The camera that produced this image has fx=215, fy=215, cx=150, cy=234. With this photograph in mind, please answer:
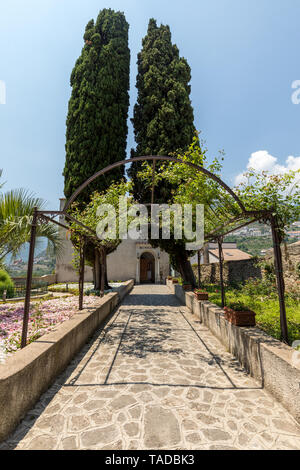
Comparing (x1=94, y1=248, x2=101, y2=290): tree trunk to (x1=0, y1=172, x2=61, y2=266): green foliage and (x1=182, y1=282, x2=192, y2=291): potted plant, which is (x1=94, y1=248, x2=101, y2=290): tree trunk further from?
(x1=0, y1=172, x2=61, y2=266): green foliage

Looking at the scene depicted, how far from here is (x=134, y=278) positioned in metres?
21.4

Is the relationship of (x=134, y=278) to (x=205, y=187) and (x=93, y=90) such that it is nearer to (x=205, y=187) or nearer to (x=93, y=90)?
(x=93, y=90)

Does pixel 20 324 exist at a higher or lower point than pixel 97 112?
lower

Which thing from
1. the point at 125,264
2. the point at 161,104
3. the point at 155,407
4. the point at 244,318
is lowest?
the point at 155,407

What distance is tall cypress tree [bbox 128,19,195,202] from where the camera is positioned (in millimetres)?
13586

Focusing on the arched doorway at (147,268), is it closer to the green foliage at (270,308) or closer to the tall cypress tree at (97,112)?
the tall cypress tree at (97,112)

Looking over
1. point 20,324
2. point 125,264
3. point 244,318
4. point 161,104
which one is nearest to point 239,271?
point 244,318

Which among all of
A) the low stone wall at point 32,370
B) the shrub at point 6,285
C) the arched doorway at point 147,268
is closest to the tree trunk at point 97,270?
the shrub at point 6,285

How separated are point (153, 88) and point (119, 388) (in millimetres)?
16910

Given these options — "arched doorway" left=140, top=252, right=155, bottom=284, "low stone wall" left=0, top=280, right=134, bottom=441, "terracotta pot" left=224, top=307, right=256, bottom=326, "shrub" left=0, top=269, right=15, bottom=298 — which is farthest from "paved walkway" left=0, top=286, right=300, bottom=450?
"arched doorway" left=140, top=252, right=155, bottom=284

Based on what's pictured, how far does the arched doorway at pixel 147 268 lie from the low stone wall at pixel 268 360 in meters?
18.5

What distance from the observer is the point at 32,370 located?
2758 mm

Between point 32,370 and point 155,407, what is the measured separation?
1648 millimetres

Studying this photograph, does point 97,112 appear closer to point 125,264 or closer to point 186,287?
point 186,287
